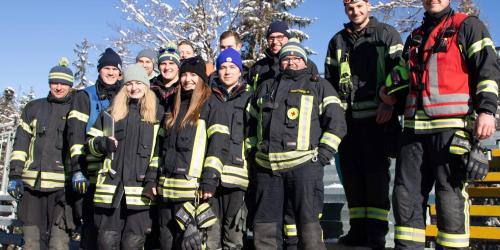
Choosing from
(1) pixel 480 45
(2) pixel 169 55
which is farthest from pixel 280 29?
(1) pixel 480 45

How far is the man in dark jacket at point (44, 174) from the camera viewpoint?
5.73 meters

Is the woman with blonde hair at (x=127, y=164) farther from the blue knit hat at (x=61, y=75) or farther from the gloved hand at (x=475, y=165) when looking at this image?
the gloved hand at (x=475, y=165)

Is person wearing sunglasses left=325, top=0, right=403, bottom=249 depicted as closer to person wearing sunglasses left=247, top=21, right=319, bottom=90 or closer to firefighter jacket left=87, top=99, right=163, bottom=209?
person wearing sunglasses left=247, top=21, right=319, bottom=90

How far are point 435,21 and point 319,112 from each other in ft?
3.97

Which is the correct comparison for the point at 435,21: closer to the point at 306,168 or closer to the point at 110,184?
the point at 306,168

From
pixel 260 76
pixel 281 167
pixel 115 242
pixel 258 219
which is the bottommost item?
pixel 115 242

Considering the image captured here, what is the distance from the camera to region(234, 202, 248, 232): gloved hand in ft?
15.1

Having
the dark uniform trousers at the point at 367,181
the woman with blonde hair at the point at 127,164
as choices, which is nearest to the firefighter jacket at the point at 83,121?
the woman with blonde hair at the point at 127,164

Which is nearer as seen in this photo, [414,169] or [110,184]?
[414,169]

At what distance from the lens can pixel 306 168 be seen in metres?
4.25

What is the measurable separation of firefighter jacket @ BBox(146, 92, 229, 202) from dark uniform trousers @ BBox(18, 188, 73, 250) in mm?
1678

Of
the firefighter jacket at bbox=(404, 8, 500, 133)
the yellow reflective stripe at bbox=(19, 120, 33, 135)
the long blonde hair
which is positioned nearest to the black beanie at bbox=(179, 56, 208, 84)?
the long blonde hair

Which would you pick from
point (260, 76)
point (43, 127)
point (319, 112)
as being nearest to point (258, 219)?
point (319, 112)

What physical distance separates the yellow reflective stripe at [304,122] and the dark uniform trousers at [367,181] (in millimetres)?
662
